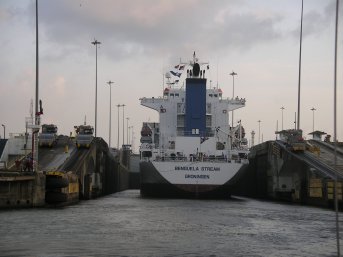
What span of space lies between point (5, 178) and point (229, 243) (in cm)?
1867

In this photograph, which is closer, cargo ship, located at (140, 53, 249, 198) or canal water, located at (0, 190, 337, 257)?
canal water, located at (0, 190, 337, 257)

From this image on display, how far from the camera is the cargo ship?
5097cm

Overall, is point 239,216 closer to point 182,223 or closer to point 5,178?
point 182,223

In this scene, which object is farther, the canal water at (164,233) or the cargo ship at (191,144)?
the cargo ship at (191,144)

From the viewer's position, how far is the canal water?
21.0m

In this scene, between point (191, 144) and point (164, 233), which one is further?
point (191, 144)

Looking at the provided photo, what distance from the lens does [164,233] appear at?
85.5ft

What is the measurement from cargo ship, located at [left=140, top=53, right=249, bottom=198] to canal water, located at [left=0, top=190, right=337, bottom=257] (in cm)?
1299

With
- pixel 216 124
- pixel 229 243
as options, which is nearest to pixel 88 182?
pixel 216 124

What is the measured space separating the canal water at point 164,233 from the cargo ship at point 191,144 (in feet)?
42.6

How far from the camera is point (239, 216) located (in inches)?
1404

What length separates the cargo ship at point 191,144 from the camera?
51.0m

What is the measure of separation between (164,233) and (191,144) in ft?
95.5

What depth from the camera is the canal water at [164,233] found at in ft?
69.1
